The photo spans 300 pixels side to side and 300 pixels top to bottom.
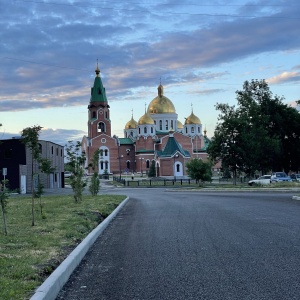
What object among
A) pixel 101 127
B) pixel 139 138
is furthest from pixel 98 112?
pixel 139 138

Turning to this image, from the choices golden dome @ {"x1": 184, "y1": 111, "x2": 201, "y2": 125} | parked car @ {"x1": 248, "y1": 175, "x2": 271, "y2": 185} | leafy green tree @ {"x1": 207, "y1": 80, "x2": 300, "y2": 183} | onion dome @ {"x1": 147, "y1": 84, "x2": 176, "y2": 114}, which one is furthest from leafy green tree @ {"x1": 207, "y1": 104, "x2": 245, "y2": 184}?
golden dome @ {"x1": 184, "y1": 111, "x2": 201, "y2": 125}

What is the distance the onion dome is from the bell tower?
13.3 metres

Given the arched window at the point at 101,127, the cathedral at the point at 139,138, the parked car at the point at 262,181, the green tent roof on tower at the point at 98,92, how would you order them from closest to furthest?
→ the parked car at the point at 262,181, the green tent roof on tower at the point at 98,92, the cathedral at the point at 139,138, the arched window at the point at 101,127

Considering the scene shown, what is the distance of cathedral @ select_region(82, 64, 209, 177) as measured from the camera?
375ft

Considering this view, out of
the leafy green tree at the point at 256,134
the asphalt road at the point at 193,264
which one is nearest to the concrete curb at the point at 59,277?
the asphalt road at the point at 193,264

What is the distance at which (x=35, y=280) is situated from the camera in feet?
22.8

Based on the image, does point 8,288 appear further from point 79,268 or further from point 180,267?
point 180,267

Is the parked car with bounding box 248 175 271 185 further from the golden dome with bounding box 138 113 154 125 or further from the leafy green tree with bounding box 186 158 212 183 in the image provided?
the golden dome with bounding box 138 113 154 125

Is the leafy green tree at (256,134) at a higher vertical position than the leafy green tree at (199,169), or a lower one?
higher

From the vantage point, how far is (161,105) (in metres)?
124

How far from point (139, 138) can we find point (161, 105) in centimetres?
1051

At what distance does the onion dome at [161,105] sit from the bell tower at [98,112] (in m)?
13.3

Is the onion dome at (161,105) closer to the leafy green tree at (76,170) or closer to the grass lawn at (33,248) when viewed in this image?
the leafy green tree at (76,170)

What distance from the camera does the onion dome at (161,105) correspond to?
123688mm
